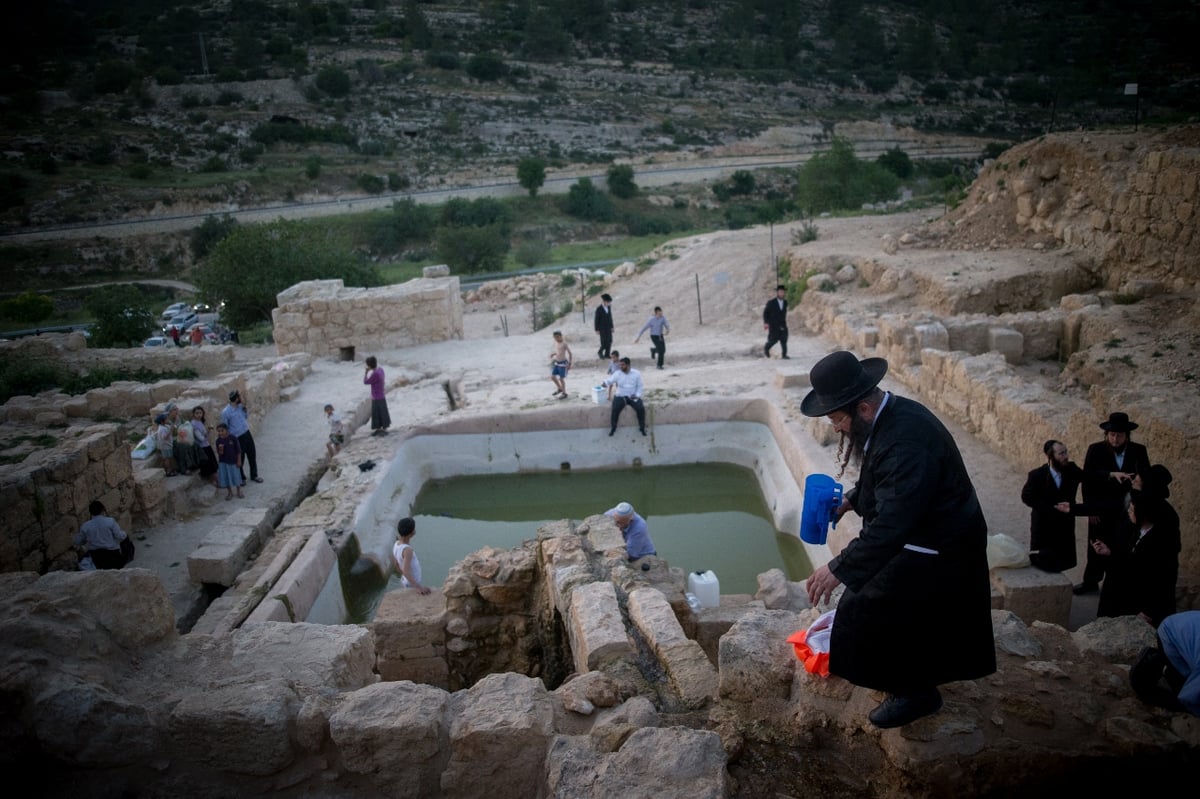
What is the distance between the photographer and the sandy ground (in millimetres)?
9359

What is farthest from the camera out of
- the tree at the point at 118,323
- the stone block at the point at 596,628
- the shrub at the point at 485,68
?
the shrub at the point at 485,68

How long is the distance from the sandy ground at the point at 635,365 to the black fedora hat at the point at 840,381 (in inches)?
173

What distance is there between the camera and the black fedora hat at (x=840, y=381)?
3131 millimetres

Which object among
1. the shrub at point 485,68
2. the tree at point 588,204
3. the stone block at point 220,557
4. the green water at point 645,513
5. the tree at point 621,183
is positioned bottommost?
the green water at point 645,513

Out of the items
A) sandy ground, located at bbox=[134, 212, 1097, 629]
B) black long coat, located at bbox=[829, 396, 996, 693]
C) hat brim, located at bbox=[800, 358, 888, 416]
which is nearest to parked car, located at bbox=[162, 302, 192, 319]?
sandy ground, located at bbox=[134, 212, 1097, 629]

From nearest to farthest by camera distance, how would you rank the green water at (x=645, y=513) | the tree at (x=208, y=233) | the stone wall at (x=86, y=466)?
the stone wall at (x=86, y=466), the green water at (x=645, y=513), the tree at (x=208, y=233)

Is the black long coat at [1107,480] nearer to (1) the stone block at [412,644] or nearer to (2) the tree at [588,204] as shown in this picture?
(1) the stone block at [412,644]

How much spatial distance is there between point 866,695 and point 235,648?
345cm

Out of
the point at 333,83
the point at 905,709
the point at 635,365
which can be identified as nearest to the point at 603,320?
the point at 635,365

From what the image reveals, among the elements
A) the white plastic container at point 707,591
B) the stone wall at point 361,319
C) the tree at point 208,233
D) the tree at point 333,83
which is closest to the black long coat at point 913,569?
the white plastic container at point 707,591

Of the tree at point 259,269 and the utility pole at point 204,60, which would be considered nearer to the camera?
the tree at point 259,269

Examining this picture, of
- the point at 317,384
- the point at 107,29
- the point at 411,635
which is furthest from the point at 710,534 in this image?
the point at 107,29

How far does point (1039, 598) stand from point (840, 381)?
157 inches

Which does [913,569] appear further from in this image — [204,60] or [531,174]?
[204,60]
